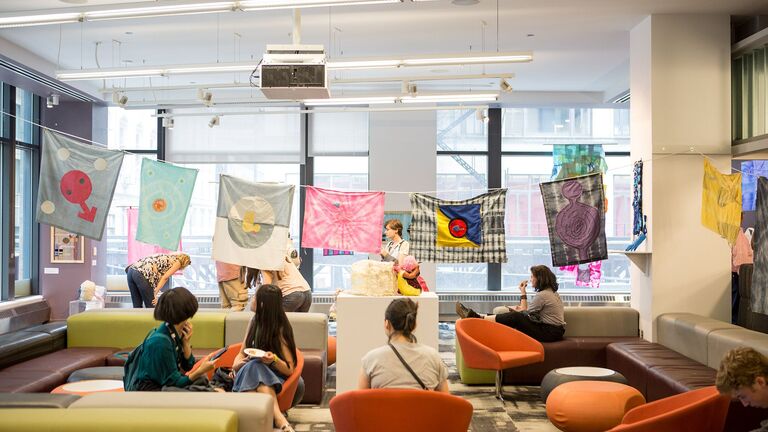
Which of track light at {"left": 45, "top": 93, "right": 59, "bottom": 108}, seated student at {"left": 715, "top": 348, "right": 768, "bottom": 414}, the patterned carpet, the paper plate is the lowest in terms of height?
the patterned carpet

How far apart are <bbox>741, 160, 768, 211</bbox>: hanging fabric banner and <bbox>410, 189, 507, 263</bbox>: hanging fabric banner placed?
3.57 meters

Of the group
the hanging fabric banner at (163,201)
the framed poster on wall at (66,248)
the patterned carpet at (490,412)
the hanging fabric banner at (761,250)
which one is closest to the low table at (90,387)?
the patterned carpet at (490,412)

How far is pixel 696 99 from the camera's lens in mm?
7832

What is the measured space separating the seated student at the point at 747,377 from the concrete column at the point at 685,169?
172 inches

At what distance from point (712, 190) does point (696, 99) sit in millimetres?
1123

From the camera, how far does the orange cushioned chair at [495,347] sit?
688 cm

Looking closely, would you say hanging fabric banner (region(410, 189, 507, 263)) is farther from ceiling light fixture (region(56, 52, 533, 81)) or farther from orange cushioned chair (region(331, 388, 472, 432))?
orange cushioned chair (region(331, 388, 472, 432))

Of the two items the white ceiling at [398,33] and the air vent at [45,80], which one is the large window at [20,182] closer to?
the air vent at [45,80]

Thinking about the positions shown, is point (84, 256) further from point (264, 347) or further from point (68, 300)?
point (264, 347)

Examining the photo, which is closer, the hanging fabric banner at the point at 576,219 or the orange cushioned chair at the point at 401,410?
the orange cushioned chair at the point at 401,410

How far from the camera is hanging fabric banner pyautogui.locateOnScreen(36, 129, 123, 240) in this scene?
687 cm

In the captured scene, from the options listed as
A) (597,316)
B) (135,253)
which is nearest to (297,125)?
(135,253)

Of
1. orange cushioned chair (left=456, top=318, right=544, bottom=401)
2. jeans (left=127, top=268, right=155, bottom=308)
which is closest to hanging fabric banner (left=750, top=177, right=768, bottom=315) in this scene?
orange cushioned chair (left=456, top=318, right=544, bottom=401)

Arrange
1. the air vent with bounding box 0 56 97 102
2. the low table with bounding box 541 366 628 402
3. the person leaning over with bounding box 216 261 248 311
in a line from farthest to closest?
1. the air vent with bounding box 0 56 97 102
2. the person leaning over with bounding box 216 261 248 311
3. the low table with bounding box 541 366 628 402
